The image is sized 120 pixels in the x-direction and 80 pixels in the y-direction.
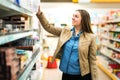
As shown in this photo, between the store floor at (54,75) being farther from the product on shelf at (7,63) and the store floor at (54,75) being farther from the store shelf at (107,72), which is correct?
the product on shelf at (7,63)

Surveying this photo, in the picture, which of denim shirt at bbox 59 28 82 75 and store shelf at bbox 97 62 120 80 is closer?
denim shirt at bbox 59 28 82 75

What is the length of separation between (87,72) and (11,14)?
1340 mm

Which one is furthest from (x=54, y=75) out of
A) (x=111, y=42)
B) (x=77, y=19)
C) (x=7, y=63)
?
(x=7, y=63)

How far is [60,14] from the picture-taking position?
9.36 metres

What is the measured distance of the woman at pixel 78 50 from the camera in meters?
3.08

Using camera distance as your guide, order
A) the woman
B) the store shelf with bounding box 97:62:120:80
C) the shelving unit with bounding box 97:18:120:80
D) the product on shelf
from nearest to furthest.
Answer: the product on shelf
the woman
the store shelf with bounding box 97:62:120:80
the shelving unit with bounding box 97:18:120:80

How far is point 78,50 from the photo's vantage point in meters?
3.06

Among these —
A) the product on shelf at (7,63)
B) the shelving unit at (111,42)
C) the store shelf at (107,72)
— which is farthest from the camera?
the shelving unit at (111,42)

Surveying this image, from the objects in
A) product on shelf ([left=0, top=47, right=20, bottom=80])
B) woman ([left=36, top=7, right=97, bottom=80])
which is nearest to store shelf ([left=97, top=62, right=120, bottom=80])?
woman ([left=36, top=7, right=97, bottom=80])

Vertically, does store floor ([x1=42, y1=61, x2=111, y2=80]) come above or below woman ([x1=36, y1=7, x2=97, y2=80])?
below

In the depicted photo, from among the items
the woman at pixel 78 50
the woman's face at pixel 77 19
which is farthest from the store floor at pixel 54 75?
the woman's face at pixel 77 19

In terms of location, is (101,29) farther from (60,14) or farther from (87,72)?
(87,72)

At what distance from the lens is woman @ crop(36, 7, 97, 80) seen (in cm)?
308

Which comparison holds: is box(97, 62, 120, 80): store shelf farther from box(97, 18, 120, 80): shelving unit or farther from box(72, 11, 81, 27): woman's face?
box(72, 11, 81, 27): woman's face
